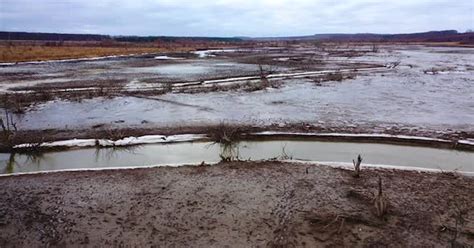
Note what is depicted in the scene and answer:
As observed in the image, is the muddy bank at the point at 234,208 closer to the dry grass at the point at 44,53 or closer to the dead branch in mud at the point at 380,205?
the dead branch in mud at the point at 380,205

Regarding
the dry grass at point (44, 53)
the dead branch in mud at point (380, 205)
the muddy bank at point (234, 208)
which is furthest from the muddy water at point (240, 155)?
the dry grass at point (44, 53)

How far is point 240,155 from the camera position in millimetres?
9977

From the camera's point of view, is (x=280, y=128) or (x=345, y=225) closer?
(x=345, y=225)

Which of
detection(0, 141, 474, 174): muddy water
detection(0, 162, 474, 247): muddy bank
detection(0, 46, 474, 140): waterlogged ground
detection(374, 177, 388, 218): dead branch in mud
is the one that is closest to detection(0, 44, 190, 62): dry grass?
detection(0, 46, 474, 140): waterlogged ground

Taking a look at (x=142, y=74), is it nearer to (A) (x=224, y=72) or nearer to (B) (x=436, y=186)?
(A) (x=224, y=72)

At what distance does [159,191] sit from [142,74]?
21069mm

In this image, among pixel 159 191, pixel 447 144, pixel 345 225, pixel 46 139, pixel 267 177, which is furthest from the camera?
pixel 46 139

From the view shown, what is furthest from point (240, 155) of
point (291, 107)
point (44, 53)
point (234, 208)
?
point (44, 53)

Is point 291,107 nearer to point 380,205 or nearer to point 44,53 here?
point 380,205

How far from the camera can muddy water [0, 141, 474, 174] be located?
9461 mm

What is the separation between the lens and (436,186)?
24.6 feet

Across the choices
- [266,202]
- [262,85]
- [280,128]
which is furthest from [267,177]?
[262,85]

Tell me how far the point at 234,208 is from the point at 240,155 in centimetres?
334

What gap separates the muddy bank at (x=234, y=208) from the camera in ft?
19.0
